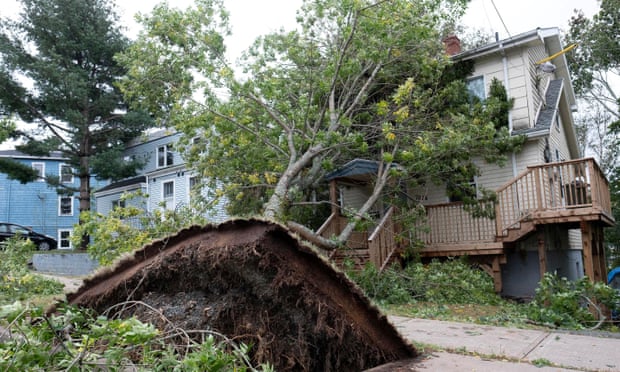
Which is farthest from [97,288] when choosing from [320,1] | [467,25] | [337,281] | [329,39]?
[467,25]

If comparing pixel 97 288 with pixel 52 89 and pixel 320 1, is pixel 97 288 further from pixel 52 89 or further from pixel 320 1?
pixel 52 89

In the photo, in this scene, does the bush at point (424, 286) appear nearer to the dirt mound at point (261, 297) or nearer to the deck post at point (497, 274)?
the deck post at point (497, 274)

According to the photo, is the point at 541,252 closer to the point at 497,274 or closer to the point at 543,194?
the point at 497,274

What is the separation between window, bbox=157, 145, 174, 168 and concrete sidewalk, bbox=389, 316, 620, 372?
2182 cm

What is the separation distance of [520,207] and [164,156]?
19.8m

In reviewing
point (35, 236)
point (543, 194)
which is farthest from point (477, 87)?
point (35, 236)

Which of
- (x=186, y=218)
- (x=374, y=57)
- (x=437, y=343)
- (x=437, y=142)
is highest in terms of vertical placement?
(x=374, y=57)

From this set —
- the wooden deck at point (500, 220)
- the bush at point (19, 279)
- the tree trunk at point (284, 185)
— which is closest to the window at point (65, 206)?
the bush at point (19, 279)

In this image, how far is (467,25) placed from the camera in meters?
25.7

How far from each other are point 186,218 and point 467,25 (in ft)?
73.9

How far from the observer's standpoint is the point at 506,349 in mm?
4191

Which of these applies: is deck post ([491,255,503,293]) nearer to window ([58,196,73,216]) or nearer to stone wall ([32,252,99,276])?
stone wall ([32,252,99,276])

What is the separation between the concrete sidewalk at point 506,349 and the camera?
3.38m

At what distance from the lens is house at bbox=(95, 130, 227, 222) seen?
2200 centimetres
